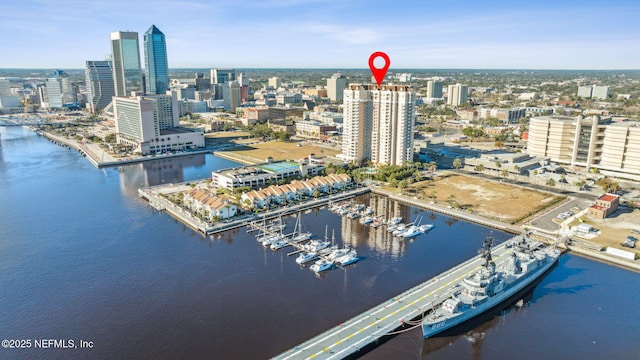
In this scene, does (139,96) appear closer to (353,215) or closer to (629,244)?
(353,215)

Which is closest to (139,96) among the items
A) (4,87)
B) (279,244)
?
(279,244)

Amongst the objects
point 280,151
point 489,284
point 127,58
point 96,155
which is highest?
point 127,58

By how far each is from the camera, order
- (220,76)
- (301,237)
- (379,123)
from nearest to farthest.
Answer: (301,237), (379,123), (220,76)

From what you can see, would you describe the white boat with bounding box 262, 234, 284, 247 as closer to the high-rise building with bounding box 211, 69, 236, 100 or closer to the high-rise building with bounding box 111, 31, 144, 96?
the high-rise building with bounding box 111, 31, 144, 96

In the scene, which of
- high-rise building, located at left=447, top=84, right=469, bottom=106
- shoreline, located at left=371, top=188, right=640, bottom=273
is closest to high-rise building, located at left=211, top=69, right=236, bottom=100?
high-rise building, located at left=447, top=84, right=469, bottom=106

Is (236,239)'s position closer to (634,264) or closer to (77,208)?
(77,208)

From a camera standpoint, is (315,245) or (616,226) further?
(616,226)

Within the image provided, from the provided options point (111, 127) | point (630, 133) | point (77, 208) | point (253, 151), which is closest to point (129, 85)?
point (111, 127)

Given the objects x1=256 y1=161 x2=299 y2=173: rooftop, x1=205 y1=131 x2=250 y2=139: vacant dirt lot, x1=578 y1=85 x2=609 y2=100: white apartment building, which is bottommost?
x1=205 y1=131 x2=250 y2=139: vacant dirt lot
